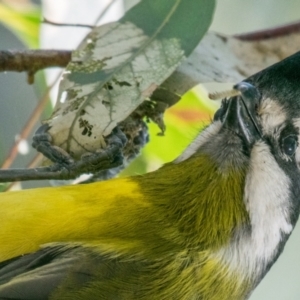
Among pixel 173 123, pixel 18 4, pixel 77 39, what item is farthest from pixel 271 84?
pixel 18 4

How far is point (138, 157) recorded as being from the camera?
4.42ft

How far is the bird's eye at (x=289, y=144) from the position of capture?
1.01 meters

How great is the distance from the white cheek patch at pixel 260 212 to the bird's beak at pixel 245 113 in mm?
23

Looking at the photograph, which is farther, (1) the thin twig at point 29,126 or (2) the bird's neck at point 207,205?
(1) the thin twig at point 29,126

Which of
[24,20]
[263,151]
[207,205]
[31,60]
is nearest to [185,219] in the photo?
[207,205]

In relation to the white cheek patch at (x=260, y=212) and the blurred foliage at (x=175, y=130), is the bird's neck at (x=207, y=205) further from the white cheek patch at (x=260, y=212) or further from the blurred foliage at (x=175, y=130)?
the blurred foliage at (x=175, y=130)

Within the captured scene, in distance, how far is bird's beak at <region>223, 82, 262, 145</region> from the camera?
0.97 metres

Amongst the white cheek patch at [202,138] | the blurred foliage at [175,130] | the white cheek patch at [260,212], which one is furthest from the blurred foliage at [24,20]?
the white cheek patch at [260,212]

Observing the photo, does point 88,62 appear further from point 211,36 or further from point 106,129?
point 211,36

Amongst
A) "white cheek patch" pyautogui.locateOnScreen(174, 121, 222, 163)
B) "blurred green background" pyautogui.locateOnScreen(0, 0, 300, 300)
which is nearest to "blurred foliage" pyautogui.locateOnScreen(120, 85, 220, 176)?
"blurred green background" pyautogui.locateOnScreen(0, 0, 300, 300)

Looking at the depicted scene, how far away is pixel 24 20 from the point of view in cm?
131

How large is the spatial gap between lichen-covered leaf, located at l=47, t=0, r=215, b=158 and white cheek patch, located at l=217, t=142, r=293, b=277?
0.21m

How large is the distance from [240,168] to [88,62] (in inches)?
11.5

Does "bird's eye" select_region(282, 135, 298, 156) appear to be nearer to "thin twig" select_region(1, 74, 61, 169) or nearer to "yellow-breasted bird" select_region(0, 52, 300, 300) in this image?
"yellow-breasted bird" select_region(0, 52, 300, 300)
